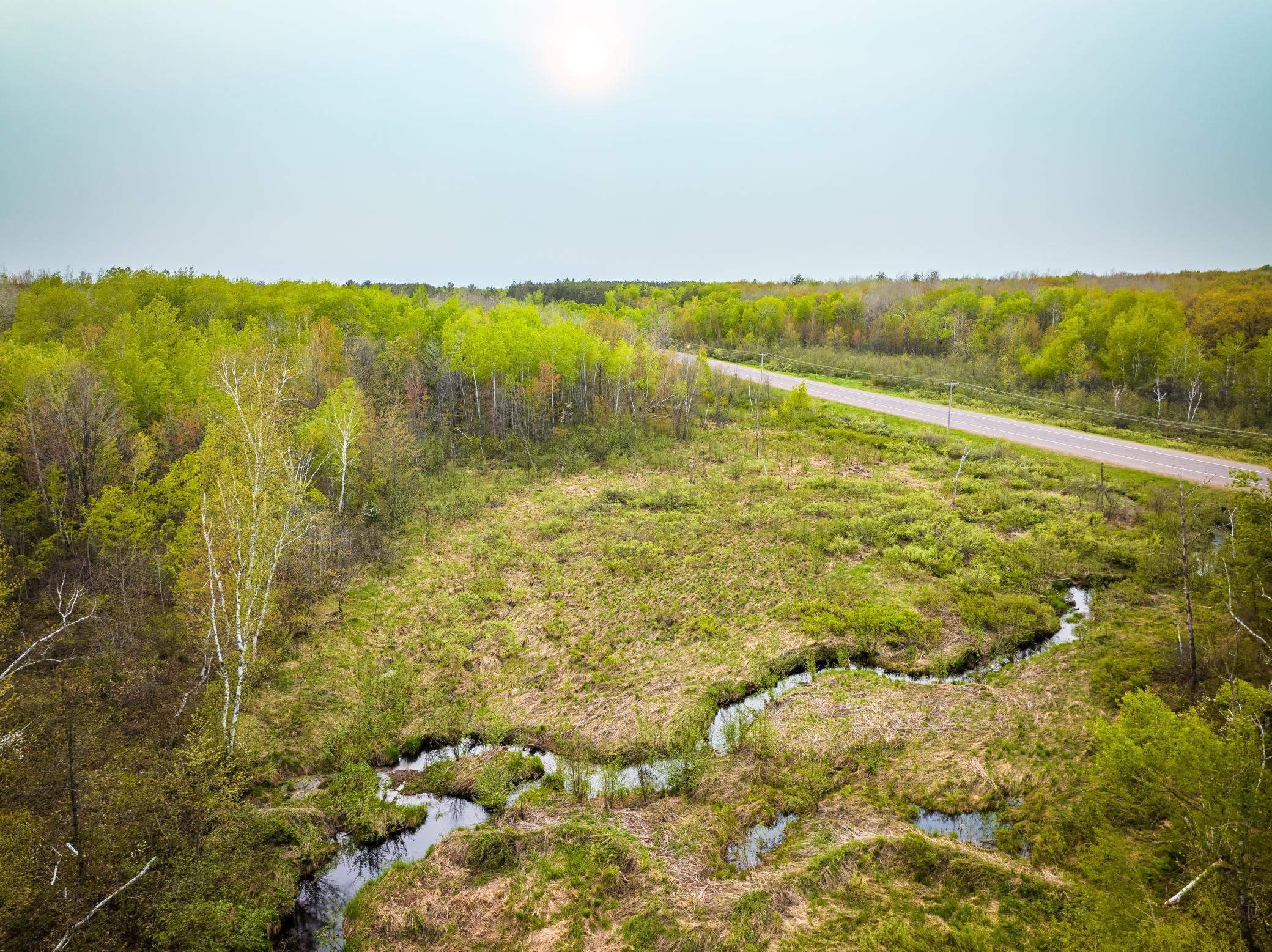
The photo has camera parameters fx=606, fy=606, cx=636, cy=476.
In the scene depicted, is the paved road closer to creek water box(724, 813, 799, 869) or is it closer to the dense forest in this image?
the dense forest

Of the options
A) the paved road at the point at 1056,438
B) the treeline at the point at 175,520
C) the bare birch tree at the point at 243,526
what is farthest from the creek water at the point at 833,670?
the bare birch tree at the point at 243,526

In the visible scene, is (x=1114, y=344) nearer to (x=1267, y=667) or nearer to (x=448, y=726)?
(x=1267, y=667)

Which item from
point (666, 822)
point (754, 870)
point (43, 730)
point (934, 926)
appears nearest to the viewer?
point (934, 926)

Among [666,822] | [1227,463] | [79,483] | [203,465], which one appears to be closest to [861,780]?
[666,822]

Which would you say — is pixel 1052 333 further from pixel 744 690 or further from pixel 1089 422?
pixel 744 690

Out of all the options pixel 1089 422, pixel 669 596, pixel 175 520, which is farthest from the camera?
pixel 1089 422

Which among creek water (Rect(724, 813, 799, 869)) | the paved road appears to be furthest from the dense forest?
the paved road

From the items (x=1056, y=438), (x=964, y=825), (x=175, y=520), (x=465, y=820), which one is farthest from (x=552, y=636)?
(x=1056, y=438)
